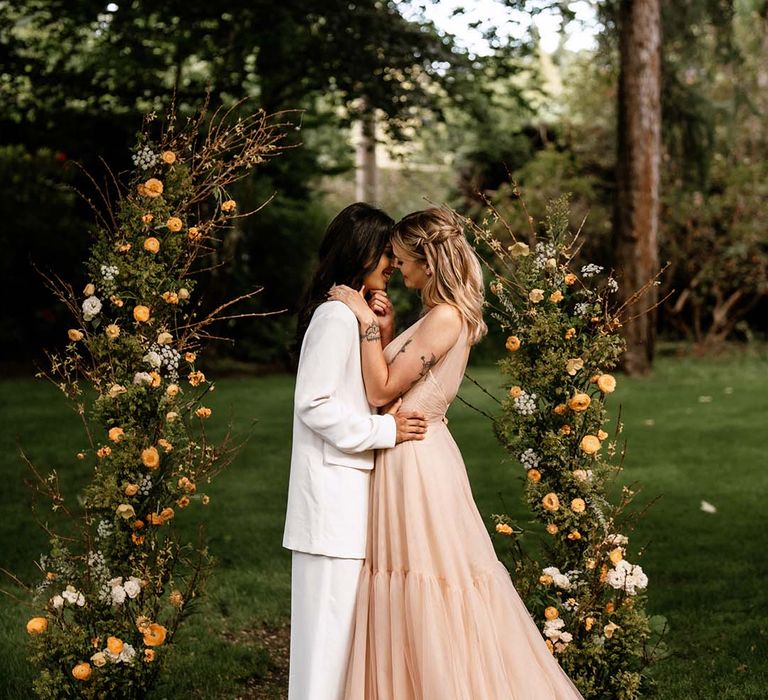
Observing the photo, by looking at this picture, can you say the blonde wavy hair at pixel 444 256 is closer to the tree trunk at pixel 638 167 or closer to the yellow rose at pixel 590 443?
the yellow rose at pixel 590 443

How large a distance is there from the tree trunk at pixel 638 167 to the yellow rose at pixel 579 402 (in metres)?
10.5

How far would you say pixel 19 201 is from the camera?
15344 mm

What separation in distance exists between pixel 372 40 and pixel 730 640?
9.02 metres

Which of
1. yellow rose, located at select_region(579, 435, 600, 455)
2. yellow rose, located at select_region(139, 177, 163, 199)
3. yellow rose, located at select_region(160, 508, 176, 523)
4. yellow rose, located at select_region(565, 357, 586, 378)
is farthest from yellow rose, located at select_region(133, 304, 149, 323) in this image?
yellow rose, located at select_region(579, 435, 600, 455)

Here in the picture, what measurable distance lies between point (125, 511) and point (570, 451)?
62.7 inches

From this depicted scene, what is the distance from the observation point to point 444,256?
3678mm

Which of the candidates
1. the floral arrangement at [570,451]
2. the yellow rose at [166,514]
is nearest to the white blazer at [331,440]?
the yellow rose at [166,514]

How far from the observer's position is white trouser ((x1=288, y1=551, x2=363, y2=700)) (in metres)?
3.55

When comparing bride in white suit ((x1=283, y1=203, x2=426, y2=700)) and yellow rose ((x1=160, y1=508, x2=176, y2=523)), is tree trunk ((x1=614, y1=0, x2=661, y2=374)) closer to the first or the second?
bride in white suit ((x1=283, y1=203, x2=426, y2=700))

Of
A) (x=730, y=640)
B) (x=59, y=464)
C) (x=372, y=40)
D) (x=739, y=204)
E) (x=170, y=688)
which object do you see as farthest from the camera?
(x=739, y=204)

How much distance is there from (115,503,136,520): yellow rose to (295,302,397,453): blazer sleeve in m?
0.67

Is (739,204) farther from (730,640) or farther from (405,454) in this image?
(405,454)

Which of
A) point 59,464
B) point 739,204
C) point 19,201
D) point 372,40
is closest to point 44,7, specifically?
point 19,201

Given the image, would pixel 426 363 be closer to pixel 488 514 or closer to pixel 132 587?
pixel 132 587
